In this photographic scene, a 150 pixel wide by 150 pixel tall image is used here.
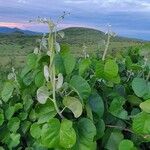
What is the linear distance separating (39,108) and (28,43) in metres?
26.9

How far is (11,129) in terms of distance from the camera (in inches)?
109

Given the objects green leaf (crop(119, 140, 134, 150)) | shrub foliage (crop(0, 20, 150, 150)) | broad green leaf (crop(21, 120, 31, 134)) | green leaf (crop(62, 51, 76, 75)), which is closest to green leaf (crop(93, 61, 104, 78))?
shrub foliage (crop(0, 20, 150, 150))

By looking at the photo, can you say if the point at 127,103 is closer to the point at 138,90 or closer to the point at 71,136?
the point at 138,90

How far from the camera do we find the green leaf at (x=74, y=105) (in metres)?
2.21

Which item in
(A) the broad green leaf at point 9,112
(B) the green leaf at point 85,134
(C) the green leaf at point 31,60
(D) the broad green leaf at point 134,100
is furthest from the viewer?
(A) the broad green leaf at point 9,112

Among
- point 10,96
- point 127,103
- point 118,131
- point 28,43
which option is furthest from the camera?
point 28,43

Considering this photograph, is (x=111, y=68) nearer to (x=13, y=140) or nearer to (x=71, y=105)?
(x=71, y=105)

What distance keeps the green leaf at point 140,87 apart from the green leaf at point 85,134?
31cm

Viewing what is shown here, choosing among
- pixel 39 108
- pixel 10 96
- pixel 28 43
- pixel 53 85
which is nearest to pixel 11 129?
pixel 10 96

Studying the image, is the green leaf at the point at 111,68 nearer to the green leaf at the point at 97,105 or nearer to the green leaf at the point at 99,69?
the green leaf at the point at 99,69

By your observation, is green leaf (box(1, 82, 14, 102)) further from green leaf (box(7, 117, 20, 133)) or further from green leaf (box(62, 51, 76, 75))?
green leaf (box(62, 51, 76, 75))

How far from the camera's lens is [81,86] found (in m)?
2.31

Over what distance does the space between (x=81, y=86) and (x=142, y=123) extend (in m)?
0.33

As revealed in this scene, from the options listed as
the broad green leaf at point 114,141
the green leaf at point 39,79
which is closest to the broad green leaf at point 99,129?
the broad green leaf at point 114,141
